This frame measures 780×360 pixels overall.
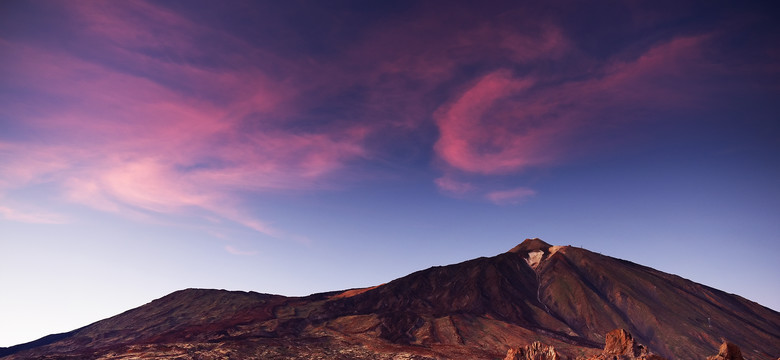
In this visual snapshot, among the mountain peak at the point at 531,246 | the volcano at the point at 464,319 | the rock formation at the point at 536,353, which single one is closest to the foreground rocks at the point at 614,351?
the rock formation at the point at 536,353

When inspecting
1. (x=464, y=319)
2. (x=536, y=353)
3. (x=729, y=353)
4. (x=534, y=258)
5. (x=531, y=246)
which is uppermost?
(x=531, y=246)

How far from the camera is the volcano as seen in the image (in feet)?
275

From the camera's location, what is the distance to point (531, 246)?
174m

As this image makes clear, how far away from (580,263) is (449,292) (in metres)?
57.0

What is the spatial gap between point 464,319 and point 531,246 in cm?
8093

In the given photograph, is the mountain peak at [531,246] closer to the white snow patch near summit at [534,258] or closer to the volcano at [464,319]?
the volcano at [464,319]

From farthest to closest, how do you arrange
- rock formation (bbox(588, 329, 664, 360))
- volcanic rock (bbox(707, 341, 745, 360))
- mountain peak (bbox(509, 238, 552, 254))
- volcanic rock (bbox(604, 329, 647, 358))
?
mountain peak (bbox(509, 238, 552, 254))
volcanic rock (bbox(604, 329, 647, 358))
rock formation (bbox(588, 329, 664, 360))
volcanic rock (bbox(707, 341, 745, 360))

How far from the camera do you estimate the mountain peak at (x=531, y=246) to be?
170 meters

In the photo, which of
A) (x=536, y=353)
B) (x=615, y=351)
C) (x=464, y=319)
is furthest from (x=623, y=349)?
(x=464, y=319)

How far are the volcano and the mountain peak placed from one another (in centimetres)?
59

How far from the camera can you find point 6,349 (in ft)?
440

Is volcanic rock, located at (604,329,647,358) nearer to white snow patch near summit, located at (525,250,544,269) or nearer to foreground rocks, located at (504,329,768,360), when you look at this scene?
foreground rocks, located at (504,329,768,360)

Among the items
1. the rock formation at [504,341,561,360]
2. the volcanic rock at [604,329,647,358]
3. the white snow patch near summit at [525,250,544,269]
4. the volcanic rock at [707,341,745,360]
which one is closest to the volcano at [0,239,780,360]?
the white snow patch near summit at [525,250,544,269]

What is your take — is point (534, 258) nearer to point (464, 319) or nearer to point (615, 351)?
point (464, 319)
